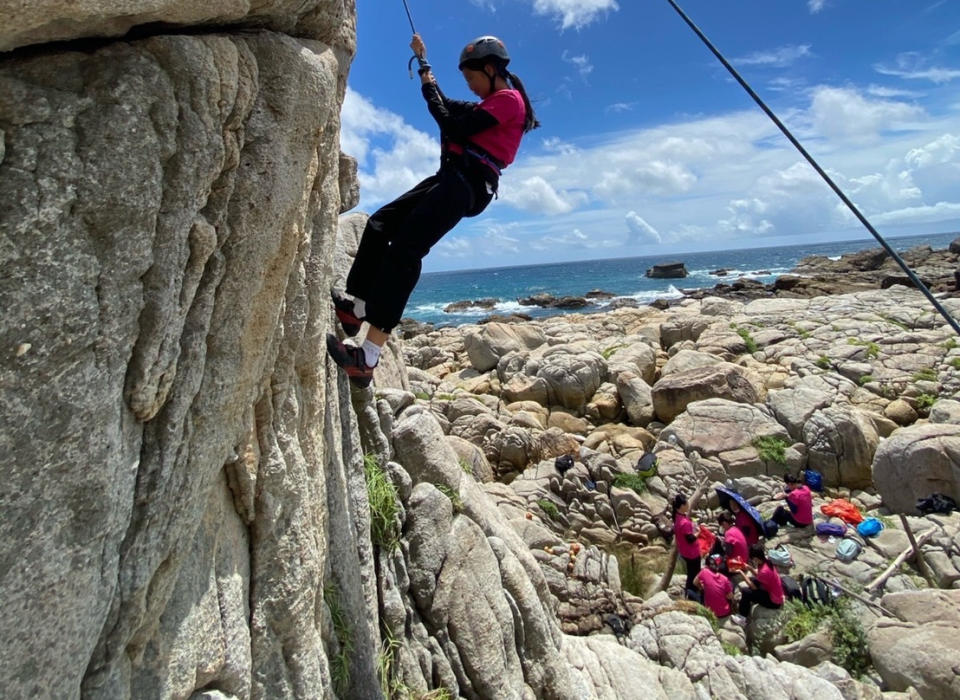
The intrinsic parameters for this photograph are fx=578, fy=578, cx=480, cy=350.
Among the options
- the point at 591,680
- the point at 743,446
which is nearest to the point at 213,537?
the point at 591,680

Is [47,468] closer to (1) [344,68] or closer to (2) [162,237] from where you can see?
(2) [162,237]

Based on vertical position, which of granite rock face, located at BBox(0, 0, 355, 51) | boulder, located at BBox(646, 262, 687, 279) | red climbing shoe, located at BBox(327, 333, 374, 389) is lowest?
red climbing shoe, located at BBox(327, 333, 374, 389)

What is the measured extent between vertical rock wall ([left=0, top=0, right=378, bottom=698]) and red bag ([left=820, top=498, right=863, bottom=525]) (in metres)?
14.3

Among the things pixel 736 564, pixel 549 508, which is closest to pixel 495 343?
pixel 549 508

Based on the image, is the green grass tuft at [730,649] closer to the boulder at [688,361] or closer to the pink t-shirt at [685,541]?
the pink t-shirt at [685,541]

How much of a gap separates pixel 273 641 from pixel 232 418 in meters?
1.70

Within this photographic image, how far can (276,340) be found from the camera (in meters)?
3.99

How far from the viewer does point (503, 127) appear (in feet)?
17.2

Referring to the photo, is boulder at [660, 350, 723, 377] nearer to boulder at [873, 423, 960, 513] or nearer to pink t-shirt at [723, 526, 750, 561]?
boulder at [873, 423, 960, 513]

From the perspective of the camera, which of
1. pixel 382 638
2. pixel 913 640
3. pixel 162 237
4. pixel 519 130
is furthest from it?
pixel 913 640

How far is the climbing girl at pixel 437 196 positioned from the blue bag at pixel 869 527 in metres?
13.4

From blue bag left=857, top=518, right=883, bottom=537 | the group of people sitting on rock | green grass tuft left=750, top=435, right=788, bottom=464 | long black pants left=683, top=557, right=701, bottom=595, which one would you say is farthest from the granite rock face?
green grass tuft left=750, top=435, right=788, bottom=464

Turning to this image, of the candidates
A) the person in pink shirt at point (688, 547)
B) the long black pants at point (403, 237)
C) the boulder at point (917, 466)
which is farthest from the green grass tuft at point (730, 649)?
the long black pants at point (403, 237)

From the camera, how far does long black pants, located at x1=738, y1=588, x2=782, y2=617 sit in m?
11.4
